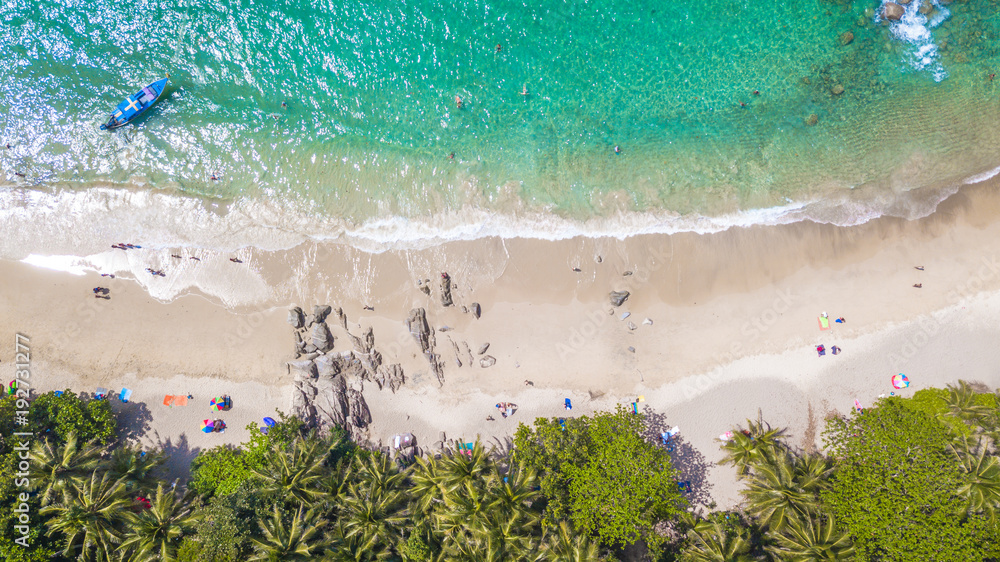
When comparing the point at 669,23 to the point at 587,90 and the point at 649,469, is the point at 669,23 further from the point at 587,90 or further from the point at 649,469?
the point at 649,469

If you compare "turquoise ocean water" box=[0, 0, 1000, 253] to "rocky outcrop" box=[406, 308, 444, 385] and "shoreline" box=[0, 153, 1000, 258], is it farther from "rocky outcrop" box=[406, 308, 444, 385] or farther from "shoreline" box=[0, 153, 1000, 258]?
"rocky outcrop" box=[406, 308, 444, 385]

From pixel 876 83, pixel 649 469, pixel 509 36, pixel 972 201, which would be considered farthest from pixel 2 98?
pixel 972 201

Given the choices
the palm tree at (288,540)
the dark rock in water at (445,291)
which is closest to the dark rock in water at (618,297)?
the dark rock in water at (445,291)

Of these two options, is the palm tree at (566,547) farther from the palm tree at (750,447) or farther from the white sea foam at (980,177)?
the white sea foam at (980,177)

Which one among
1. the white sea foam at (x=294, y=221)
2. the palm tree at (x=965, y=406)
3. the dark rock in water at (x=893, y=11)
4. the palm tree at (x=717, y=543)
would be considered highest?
the dark rock in water at (x=893, y=11)

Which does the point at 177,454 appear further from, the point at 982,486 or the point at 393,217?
the point at 982,486
